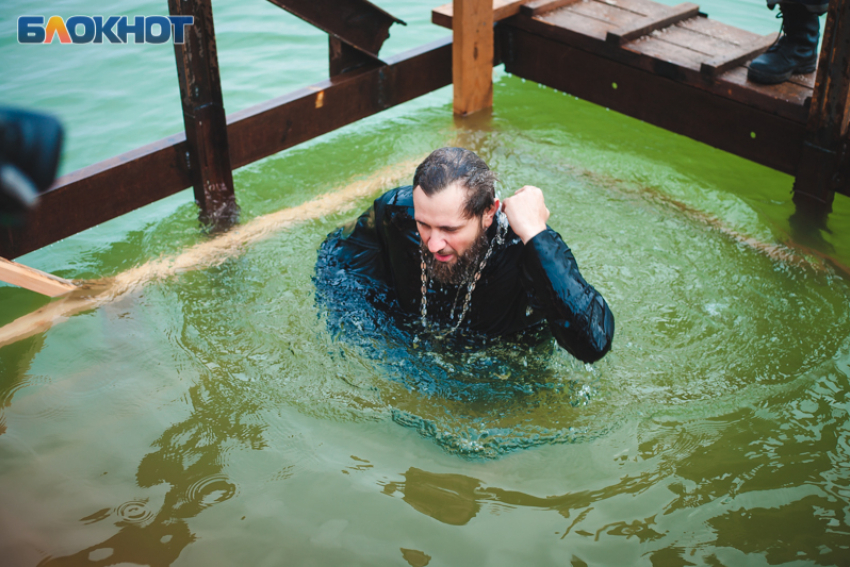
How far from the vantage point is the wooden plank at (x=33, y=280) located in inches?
150

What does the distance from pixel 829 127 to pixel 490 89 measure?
2.66 meters

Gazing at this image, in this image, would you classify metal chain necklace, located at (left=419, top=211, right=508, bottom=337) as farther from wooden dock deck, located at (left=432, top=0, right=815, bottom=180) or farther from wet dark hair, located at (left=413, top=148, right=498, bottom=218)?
wooden dock deck, located at (left=432, top=0, right=815, bottom=180)

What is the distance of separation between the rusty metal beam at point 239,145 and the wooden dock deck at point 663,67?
2.00ft

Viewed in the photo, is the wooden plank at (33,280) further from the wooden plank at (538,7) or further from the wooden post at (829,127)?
the wooden post at (829,127)

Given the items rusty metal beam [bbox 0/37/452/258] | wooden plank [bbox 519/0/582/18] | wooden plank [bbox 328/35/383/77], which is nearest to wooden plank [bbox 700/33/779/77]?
wooden plank [bbox 519/0/582/18]

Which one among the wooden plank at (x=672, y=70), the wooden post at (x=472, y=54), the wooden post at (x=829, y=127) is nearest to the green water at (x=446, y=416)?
the wooden post at (x=829, y=127)

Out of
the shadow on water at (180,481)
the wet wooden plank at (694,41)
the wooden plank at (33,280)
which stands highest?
the wet wooden plank at (694,41)

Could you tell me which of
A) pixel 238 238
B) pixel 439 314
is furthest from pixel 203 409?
pixel 238 238

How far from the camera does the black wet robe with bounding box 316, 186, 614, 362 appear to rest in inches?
118

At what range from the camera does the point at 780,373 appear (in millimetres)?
3680

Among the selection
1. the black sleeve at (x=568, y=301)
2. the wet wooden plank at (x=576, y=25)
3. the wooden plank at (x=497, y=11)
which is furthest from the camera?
the wooden plank at (x=497, y=11)

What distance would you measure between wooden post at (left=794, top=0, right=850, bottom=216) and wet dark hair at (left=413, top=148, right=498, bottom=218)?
7.78ft

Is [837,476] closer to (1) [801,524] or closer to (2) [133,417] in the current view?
(1) [801,524]

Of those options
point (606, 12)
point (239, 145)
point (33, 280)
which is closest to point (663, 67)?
point (606, 12)
